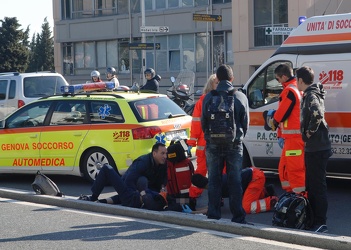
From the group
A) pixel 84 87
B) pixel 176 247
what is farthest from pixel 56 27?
pixel 176 247

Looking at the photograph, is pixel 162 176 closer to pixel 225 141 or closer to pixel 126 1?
pixel 225 141

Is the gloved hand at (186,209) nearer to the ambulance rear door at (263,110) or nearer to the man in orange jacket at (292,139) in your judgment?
the man in orange jacket at (292,139)

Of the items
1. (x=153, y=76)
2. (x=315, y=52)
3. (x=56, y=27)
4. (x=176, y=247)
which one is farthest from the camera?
(x=56, y=27)

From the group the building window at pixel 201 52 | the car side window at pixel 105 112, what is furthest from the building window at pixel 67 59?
the car side window at pixel 105 112

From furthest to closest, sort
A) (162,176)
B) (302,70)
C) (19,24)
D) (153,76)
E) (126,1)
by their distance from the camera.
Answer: (19,24)
(126,1)
(153,76)
(162,176)
(302,70)

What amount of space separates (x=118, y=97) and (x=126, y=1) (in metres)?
30.8

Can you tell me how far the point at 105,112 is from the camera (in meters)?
11.5

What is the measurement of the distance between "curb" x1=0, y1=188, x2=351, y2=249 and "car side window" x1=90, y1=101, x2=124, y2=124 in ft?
5.92

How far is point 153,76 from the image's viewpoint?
16.7 metres

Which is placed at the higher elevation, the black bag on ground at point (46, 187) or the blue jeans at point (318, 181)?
the blue jeans at point (318, 181)

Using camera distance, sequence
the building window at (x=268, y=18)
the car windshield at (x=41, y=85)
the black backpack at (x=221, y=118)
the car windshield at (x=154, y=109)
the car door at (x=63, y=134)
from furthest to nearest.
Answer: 1. the building window at (x=268, y=18)
2. the car windshield at (x=41, y=85)
3. the car door at (x=63, y=134)
4. the car windshield at (x=154, y=109)
5. the black backpack at (x=221, y=118)

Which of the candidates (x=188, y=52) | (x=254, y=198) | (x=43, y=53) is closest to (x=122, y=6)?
(x=188, y=52)

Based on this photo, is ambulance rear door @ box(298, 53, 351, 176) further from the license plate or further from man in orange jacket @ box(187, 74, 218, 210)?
the license plate

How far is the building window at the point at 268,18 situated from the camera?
29734 millimetres
